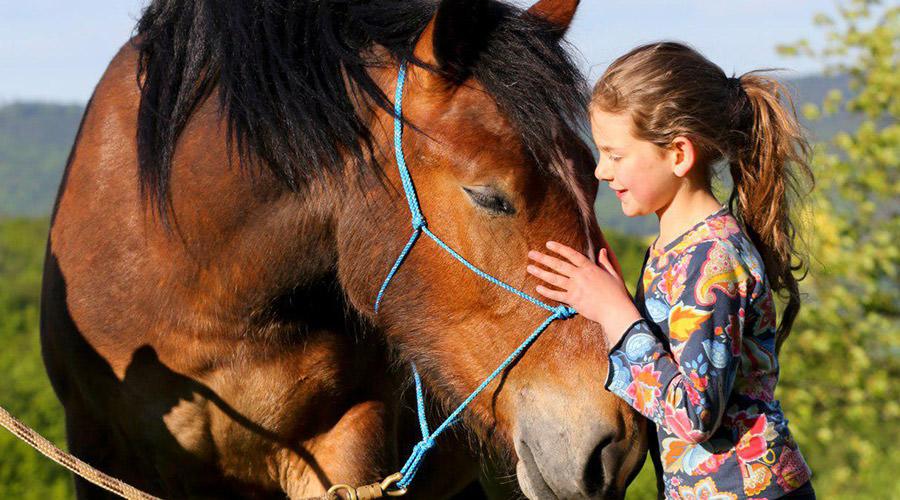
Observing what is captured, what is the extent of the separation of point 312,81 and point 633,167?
0.80 m

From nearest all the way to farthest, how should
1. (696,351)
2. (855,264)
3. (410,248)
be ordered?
(696,351), (410,248), (855,264)

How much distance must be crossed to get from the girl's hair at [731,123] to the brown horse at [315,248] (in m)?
0.22

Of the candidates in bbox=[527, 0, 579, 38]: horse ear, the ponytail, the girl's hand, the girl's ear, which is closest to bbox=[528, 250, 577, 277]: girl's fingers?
the girl's hand

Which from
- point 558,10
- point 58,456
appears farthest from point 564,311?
point 58,456

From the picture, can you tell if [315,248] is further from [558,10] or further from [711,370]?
[711,370]

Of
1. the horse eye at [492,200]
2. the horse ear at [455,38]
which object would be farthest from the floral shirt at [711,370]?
the horse ear at [455,38]

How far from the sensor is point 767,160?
2150 mm

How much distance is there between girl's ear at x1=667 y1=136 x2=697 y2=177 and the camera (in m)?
2.07

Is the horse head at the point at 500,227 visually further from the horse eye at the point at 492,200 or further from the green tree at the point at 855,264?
the green tree at the point at 855,264

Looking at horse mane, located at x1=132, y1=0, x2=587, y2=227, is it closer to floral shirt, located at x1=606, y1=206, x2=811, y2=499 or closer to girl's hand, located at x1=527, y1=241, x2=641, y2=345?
girl's hand, located at x1=527, y1=241, x2=641, y2=345

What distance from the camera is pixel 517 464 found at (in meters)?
2.31

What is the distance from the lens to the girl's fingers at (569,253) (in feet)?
7.00

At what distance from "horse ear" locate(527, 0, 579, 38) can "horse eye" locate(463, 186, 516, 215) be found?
0.50m

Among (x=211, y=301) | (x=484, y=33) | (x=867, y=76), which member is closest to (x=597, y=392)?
(x=484, y=33)
